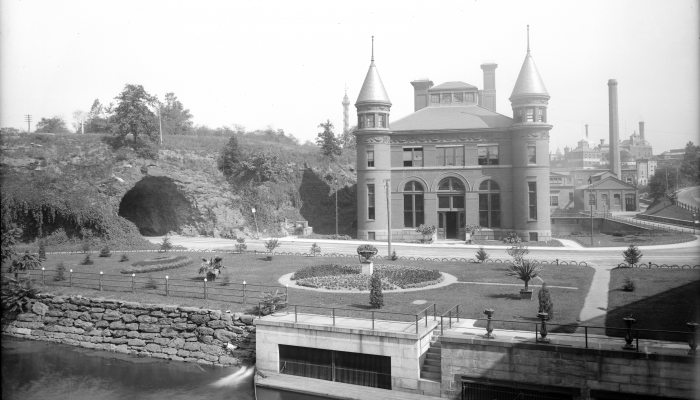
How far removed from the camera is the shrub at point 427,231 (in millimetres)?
46125

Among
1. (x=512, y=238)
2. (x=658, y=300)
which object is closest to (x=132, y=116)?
(x=512, y=238)

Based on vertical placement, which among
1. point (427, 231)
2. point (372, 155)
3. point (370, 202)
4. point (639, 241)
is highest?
point (372, 155)

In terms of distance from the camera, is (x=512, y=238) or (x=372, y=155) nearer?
(x=512, y=238)

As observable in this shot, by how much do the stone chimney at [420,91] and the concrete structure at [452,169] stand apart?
18.5ft

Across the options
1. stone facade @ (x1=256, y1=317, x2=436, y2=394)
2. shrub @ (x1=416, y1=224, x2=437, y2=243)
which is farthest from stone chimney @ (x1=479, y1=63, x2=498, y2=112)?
stone facade @ (x1=256, y1=317, x2=436, y2=394)

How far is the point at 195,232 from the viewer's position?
5125 cm

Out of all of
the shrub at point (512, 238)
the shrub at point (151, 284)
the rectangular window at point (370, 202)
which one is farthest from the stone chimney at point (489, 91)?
the shrub at point (151, 284)

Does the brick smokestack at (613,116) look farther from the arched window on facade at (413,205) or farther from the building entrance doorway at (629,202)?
the arched window on facade at (413,205)

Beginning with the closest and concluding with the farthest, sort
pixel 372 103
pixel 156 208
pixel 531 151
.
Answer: pixel 531 151 < pixel 372 103 < pixel 156 208

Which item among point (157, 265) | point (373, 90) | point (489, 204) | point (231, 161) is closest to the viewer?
point (157, 265)

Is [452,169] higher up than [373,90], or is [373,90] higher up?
[373,90]

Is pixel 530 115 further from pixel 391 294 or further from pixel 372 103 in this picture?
pixel 391 294

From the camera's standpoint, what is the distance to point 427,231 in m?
46.6

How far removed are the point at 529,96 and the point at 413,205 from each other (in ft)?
45.8
